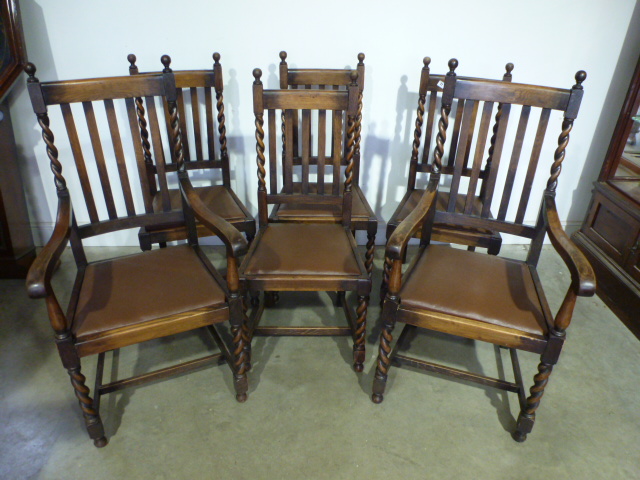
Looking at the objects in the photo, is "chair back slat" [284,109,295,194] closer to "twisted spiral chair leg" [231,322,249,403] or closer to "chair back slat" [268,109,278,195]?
"chair back slat" [268,109,278,195]

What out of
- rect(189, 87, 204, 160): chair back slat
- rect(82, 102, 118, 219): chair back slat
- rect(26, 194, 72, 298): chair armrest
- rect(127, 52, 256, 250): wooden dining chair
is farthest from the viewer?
rect(189, 87, 204, 160): chair back slat

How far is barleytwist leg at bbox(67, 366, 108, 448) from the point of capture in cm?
143

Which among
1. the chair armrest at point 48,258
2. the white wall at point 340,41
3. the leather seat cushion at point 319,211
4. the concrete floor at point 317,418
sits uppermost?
the white wall at point 340,41

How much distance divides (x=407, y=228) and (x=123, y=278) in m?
0.97

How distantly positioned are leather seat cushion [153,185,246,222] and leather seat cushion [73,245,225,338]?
31 cm

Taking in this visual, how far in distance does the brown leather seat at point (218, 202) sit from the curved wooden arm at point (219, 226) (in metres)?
0.30

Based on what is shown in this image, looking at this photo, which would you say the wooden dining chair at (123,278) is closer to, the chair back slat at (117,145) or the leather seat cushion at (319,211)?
the chair back slat at (117,145)

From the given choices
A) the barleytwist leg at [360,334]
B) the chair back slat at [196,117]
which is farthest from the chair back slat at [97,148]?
the barleytwist leg at [360,334]

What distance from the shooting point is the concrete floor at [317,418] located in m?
1.53

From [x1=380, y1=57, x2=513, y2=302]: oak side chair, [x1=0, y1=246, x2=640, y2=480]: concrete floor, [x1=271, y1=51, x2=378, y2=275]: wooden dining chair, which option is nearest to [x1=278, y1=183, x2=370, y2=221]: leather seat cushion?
[x1=271, y1=51, x2=378, y2=275]: wooden dining chair

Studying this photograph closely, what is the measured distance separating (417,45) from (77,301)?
6.21ft

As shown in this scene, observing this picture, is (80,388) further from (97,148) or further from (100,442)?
(97,148)

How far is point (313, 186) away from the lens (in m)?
2.23

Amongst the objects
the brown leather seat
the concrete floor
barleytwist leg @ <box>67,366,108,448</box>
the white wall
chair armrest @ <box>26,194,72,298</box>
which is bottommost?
the concrete floor
